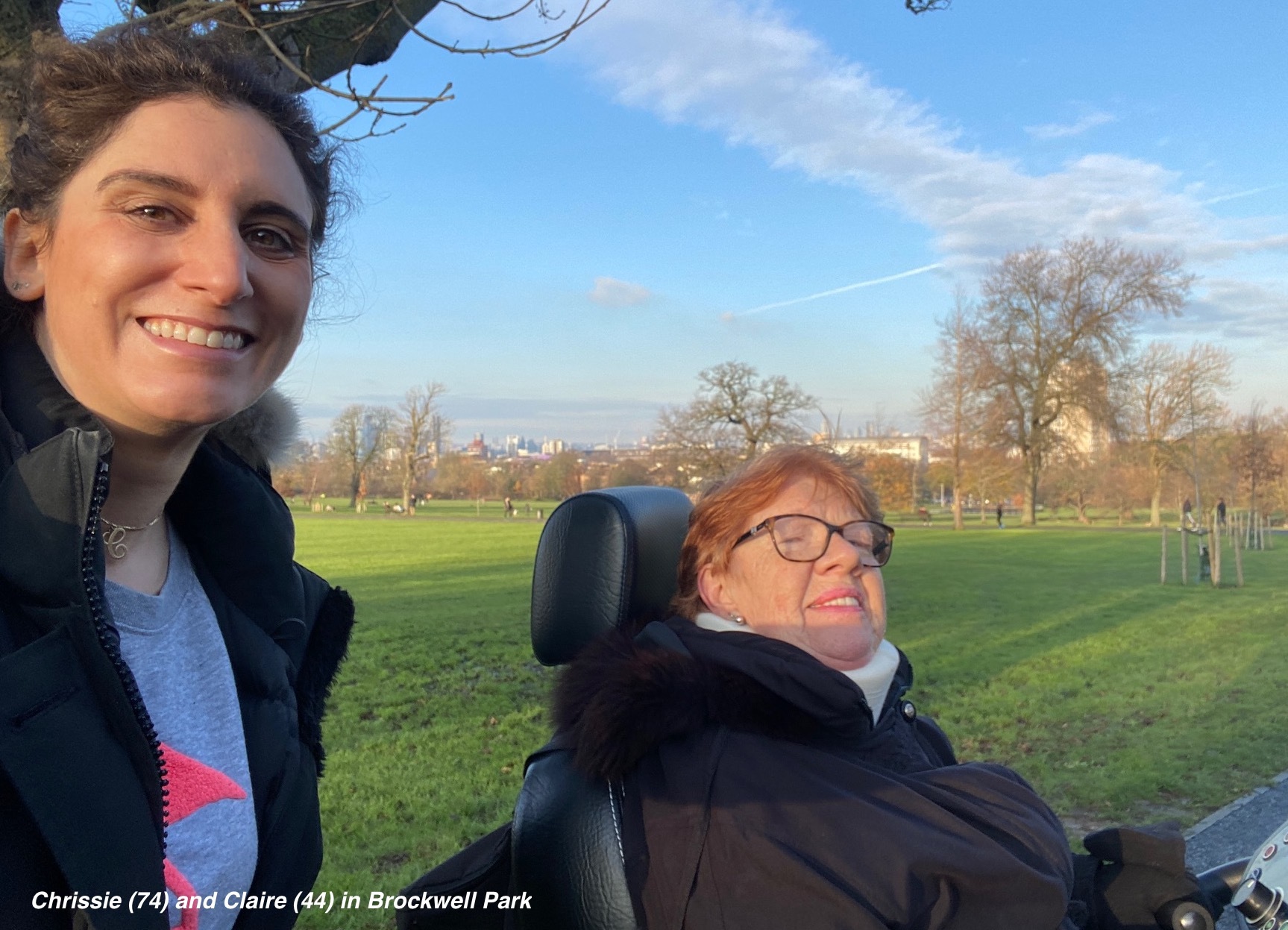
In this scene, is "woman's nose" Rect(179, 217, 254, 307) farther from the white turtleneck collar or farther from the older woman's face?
the older woman's face

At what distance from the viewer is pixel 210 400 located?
4.32ft

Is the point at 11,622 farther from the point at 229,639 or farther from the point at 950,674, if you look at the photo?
the point at 950,674

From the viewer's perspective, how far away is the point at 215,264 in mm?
1297

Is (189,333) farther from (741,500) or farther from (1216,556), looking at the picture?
(1216,556)

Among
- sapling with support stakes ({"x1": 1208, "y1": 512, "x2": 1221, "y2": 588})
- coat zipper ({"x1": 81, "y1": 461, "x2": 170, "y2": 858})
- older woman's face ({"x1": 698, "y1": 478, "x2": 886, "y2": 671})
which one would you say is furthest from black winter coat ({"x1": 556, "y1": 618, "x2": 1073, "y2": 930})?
sapling with support stakes ({"x1": 1208, "y1": 512, "x2": 1221, "y2": 588})

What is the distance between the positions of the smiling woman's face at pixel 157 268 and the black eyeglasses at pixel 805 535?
1419 millimetres

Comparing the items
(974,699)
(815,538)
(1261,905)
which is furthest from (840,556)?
(974,699)

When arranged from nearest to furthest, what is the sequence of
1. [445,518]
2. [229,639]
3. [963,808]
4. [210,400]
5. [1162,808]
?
[210,400], [229,639], [963,808], [1162,808], [445,518]

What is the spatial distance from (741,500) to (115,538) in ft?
5.05

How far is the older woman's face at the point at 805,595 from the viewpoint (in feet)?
7.47

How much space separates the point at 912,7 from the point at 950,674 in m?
6.75

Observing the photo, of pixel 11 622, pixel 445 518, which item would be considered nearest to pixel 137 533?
pixel 11 622

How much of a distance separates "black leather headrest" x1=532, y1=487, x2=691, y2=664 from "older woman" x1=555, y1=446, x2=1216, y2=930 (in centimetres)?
15

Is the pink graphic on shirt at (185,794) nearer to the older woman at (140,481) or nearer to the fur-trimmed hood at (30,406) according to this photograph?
the older woman at (140,481)
